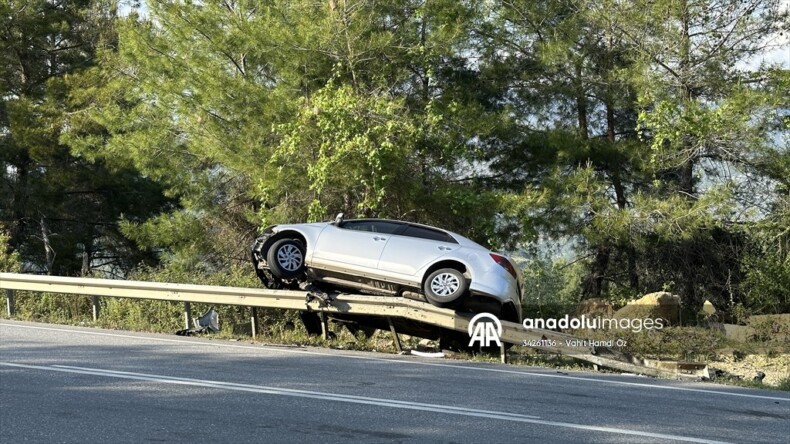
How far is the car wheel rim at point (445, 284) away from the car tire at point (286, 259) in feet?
7.14

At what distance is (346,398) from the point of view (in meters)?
8.28

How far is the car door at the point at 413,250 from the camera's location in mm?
13023

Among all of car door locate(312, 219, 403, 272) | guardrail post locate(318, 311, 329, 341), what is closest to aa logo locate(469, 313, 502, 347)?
car door locate(312, 219, 403, 272)

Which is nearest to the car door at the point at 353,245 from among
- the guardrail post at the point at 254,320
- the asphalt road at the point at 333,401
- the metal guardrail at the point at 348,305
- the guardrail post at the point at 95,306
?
the metal guardrail at the point at 348,305

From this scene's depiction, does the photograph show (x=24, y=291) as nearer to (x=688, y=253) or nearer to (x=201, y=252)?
(x=201, y=252)

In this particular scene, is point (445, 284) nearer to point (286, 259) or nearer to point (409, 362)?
point (409, 362)

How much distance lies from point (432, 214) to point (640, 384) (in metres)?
10.9

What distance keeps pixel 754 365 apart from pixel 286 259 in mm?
8174

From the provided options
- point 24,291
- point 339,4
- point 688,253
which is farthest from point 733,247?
point 24,291

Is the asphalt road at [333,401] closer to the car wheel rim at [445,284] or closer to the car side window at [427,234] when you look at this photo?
the car wheel rim at [445,284]

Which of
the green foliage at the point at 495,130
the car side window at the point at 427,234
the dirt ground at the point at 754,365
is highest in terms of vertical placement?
the green foliage at the point at 495,130

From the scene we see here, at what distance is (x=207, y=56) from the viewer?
2295cm

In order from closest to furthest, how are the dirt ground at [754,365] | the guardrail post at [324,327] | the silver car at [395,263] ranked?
1. the silver car at [395,263]
2. the guardrail post at [324,327]
3. the dirt ground at [754,365]

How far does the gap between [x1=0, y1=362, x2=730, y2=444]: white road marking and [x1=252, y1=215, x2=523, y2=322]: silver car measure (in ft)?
14.6
